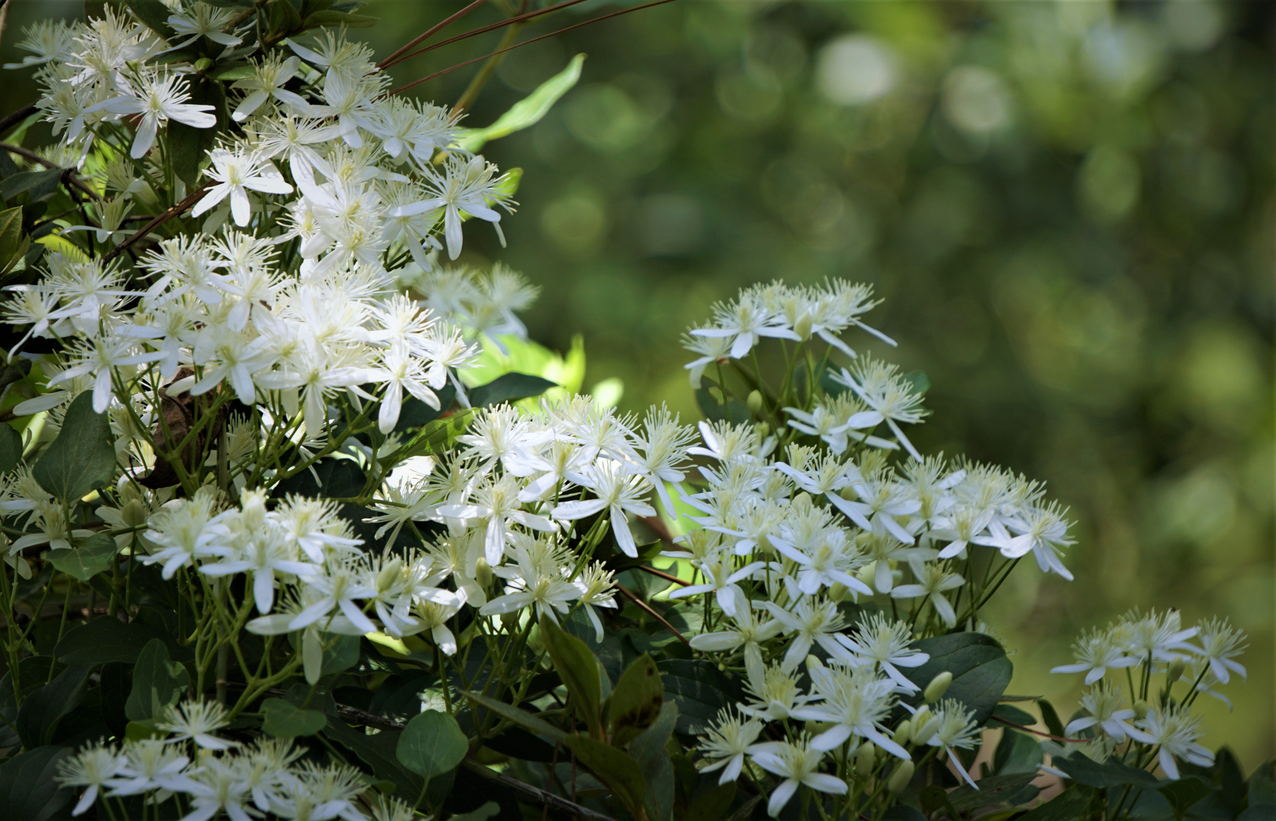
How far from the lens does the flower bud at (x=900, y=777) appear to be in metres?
0.30

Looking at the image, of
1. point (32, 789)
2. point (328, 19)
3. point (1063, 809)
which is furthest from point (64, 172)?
point (1063, 809)

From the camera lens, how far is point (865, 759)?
31 cm

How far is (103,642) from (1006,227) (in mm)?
2075

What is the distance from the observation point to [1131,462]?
2.13 m

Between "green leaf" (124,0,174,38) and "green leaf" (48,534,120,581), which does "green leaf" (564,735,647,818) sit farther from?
"green leaf" (124,0,174,38)

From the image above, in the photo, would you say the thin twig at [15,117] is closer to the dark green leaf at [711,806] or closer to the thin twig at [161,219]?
the thin twig at [161,219]

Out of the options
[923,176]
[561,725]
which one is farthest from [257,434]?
[923,176]

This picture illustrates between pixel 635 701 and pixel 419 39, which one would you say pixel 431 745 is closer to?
pixel 635 701

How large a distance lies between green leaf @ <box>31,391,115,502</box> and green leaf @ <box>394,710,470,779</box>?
0.13 meters

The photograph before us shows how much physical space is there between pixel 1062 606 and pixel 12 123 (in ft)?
7.00

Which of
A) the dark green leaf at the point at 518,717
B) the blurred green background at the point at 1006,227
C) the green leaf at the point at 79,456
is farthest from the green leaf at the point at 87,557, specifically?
the blurred green background at the point at 1006,227

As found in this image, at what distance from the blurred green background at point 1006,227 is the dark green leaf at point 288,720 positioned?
1.62 meters

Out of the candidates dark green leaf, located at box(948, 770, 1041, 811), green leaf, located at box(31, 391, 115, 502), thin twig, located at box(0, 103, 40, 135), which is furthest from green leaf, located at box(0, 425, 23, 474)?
dark green leaf, located at box(948, 770, 1041, 811)

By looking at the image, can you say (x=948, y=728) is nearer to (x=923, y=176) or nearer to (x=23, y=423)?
(x=23, y=423)
